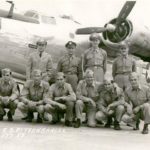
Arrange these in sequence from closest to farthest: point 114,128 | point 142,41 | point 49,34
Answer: point 114,128, point 49,34, point 142,41

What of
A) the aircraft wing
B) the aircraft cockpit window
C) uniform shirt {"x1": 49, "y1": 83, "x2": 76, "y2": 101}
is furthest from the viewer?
the aircraft cockpit window

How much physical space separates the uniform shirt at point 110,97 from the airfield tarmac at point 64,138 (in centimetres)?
57

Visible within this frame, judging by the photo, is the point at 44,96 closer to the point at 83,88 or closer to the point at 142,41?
the point at 83,88

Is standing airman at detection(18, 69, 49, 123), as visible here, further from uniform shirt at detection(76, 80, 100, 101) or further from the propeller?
the propeller

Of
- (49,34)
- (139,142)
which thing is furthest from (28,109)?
(49,34)

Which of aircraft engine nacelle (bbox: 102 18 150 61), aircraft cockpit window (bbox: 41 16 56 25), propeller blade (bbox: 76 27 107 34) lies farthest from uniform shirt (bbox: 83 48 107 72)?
aircraft cockpit window (bbox: 41 16 56 25)

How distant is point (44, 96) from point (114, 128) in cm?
182

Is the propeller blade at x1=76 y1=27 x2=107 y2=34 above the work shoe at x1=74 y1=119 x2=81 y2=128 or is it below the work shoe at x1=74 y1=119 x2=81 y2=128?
above

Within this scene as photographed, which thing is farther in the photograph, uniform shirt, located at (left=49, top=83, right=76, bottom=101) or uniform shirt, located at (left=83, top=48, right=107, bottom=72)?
uniform shirt, located at (left=83, top=48, right=107, bottom=72)

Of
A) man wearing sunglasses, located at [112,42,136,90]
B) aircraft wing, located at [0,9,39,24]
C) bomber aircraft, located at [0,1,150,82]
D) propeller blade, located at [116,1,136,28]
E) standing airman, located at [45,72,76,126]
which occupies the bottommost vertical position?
standing airman, located at [45,72,76,126]

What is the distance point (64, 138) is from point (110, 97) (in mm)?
2186

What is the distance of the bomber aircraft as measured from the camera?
12.4 m

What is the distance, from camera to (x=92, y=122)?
360 inches

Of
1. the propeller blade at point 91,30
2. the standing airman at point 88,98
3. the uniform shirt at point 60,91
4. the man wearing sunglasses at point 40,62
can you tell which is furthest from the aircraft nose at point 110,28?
the uniform shirt at point 60,91
